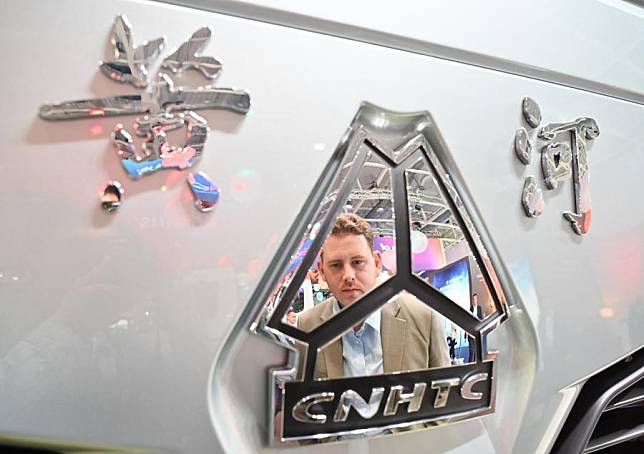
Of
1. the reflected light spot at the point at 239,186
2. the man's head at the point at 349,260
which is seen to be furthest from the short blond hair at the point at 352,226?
the reflected light spot at the point at 239,186

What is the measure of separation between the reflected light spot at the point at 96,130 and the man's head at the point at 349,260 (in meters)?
0.29

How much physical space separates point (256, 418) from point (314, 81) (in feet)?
1.41

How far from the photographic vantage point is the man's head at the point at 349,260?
0.73 m

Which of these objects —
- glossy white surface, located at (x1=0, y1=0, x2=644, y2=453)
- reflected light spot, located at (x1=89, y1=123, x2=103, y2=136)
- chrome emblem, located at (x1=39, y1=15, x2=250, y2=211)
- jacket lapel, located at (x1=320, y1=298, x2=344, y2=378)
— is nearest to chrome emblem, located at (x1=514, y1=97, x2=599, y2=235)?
glossy white surface, located at (x1=0, y1=0, x2=644, y2=453)

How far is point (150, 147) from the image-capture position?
0.65 meters

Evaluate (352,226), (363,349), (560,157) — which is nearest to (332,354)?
(363,349)

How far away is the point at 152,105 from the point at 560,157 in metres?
0.64

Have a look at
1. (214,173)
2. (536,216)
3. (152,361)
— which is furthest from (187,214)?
(536,216)

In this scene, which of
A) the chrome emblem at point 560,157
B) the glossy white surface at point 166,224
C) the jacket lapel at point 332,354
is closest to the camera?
Answer: the glossy white surface at point 166,224

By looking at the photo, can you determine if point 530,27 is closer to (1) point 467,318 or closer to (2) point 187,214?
(1) point 467,318

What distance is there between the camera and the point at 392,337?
2.49ft

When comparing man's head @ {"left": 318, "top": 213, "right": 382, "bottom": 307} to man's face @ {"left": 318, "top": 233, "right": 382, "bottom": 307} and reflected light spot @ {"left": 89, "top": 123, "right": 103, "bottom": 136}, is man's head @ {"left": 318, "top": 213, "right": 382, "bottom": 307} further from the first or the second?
reflected light spot @ {"left": 89, "top": 123, "right": 103, "bottom": 136}

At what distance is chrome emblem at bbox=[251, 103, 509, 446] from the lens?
2.32ft

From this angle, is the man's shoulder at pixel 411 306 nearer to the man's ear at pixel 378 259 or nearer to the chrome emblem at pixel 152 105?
the man's ear at pixel 378 259
